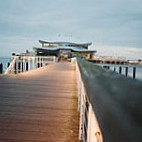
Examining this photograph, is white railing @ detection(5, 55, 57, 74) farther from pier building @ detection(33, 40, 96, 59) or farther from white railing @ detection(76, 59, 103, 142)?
pier building @ detection(33, 40, 96, 59)

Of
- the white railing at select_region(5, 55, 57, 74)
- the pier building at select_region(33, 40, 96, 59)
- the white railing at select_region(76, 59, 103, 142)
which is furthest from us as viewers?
the pier building at select_region(33, 40, 96, 59)

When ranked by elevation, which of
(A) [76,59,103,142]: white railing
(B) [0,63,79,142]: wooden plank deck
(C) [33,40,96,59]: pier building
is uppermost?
(C) [33,40,96,59]: pier building

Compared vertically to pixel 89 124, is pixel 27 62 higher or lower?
lower

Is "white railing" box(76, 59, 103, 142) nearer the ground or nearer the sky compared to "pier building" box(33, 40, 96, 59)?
nearer the ground

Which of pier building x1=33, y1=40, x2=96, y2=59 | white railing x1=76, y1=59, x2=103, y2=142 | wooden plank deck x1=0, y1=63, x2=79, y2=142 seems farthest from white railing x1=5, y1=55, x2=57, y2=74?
pier building x1=33, y1=40, x2=96, y2=59

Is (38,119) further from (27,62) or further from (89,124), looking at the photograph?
(27,62)

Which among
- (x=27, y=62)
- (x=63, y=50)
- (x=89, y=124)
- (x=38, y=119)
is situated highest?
(x=63, y=50)

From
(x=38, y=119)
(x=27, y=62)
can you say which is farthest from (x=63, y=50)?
(x=38, y=119)

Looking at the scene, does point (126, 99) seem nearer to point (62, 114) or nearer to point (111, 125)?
point (111, 125)

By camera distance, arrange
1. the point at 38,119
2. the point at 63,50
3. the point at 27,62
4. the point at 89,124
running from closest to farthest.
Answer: the point at 89,124 → the point at 38,119 → the point at 27,62 → the point at 63,50

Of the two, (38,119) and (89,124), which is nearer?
(89,124)

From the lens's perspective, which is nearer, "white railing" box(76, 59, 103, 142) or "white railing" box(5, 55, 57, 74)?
"white railing" box(76, 59, 103, 142)

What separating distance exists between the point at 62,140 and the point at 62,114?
1.14 metres

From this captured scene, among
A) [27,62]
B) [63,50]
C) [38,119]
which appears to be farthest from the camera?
[63,50]
